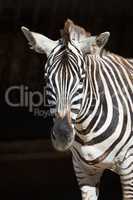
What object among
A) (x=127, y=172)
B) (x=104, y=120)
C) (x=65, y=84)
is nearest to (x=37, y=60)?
(x=104, y=120)

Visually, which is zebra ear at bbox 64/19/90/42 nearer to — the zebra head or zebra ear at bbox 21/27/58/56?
the zebra head

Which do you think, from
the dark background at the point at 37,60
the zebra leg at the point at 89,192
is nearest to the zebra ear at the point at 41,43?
the zebra leg at the point at 89,192

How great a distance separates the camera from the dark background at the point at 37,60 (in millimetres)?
6609

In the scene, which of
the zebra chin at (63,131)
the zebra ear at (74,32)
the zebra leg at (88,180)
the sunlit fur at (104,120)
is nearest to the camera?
the zebra chin at (63,131)

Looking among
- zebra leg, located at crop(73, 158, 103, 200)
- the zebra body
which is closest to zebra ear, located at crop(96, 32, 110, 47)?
the zebra body

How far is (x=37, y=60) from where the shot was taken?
7.02m

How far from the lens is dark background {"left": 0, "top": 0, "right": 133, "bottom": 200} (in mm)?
6609

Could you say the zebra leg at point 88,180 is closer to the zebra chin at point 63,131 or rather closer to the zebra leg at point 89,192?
the zebra leg at point 89,192

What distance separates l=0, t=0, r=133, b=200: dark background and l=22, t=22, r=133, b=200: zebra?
72.8 inches

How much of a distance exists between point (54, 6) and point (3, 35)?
64 cm

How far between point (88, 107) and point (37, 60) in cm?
267

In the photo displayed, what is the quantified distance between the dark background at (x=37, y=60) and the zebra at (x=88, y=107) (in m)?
1.85

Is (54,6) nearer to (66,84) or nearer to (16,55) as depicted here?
(16,55)

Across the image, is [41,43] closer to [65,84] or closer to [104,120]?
[65,84]
